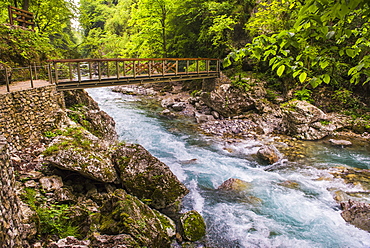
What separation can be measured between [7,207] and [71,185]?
3.50 m

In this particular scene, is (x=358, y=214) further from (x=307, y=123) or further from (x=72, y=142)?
(x=72, y=142)

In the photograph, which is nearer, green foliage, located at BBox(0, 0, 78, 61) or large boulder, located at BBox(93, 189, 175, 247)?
large boulder, located at BBox(93, 189, 175, 247)

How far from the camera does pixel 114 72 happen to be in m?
15.0

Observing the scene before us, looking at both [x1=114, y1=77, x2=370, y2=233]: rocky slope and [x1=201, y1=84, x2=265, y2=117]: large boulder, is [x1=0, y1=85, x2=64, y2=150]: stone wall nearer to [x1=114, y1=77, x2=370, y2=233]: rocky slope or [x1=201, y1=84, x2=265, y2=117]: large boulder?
[x1=114, y1=77, x2=370, y2=233]: rocky slope

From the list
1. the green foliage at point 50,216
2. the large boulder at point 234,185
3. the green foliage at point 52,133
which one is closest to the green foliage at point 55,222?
the green foliage at point 50,216

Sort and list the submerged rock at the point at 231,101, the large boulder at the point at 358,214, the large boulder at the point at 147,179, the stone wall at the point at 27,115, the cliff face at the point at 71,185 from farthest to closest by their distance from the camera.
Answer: the submerged rock at the point at 231,101 < the stone wall at the point at 27,115 < the large boulder at the point at 147,179 < the large boulder at the point at 358,214 < the cliff face at the point at 71,185

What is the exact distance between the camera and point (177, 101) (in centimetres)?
1938

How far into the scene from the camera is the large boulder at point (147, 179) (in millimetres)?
6590

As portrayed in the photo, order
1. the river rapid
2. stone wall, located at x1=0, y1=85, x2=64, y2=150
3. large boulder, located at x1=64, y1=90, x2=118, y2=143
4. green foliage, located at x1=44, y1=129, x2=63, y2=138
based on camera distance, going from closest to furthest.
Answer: the river rapid, stone wall, located at x1=0, y1=85, x2=64, y2=150, green foliage, located at x1=44, y1=129, x2=63, y2=138, large boulder, located at x1=64, y1=90, x2=118, y2=143

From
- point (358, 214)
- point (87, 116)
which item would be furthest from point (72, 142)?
point (358, 214)

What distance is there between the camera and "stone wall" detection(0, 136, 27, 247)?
2805 mm

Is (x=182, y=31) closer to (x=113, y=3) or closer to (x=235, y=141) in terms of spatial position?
(x=235, y=141)

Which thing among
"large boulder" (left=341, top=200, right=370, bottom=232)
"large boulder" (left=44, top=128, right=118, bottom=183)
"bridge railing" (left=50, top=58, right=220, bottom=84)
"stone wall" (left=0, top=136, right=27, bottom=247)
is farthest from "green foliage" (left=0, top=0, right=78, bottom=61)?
"large boulder" (left=341, top=200, right=370, bottom=232)

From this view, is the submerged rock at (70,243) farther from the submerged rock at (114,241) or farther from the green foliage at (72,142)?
the green foliage at (72,142)
